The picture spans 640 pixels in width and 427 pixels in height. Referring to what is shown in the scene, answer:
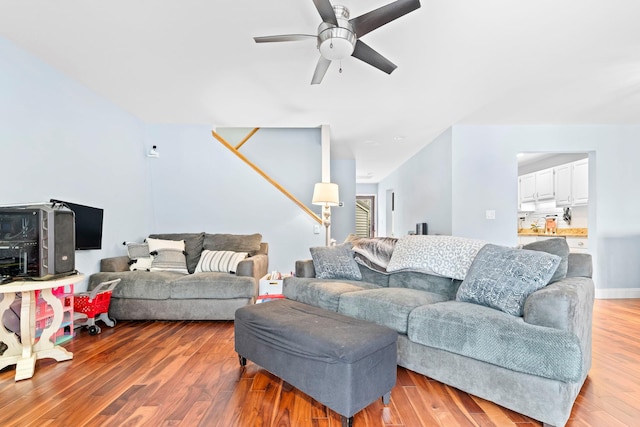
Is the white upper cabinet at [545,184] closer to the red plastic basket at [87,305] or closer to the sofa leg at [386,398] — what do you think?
the sofa leg at [386,398]

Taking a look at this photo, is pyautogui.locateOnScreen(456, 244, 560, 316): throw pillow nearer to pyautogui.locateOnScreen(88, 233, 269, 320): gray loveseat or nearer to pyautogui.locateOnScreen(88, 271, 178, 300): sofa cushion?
pyautogui.locateOnScreen(88, 233, 269, 320): gray loveseat

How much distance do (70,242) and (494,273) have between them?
3022mm

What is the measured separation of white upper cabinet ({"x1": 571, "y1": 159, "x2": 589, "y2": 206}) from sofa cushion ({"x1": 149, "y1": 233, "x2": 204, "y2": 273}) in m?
5.76

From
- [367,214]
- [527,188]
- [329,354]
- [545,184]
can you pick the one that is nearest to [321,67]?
[329,354]

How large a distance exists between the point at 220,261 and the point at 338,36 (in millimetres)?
2696

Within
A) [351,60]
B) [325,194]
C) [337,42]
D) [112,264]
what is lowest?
[112,264]

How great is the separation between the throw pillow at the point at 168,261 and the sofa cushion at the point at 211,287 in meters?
0.45

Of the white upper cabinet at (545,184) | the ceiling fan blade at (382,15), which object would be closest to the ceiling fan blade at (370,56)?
the ceiling fan blade at (382,15)

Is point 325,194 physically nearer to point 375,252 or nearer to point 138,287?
point 375,252

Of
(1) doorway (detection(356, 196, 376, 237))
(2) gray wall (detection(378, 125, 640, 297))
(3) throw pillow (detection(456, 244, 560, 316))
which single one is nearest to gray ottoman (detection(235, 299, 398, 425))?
(3) throw pillow (detection(456, 244, 560, 316))

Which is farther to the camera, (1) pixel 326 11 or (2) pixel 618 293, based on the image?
(2) pixel 618 293

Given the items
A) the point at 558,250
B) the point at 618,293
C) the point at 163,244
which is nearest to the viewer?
the point at 558,250

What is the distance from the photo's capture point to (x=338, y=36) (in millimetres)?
1961

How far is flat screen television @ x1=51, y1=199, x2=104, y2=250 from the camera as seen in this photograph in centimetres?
317
